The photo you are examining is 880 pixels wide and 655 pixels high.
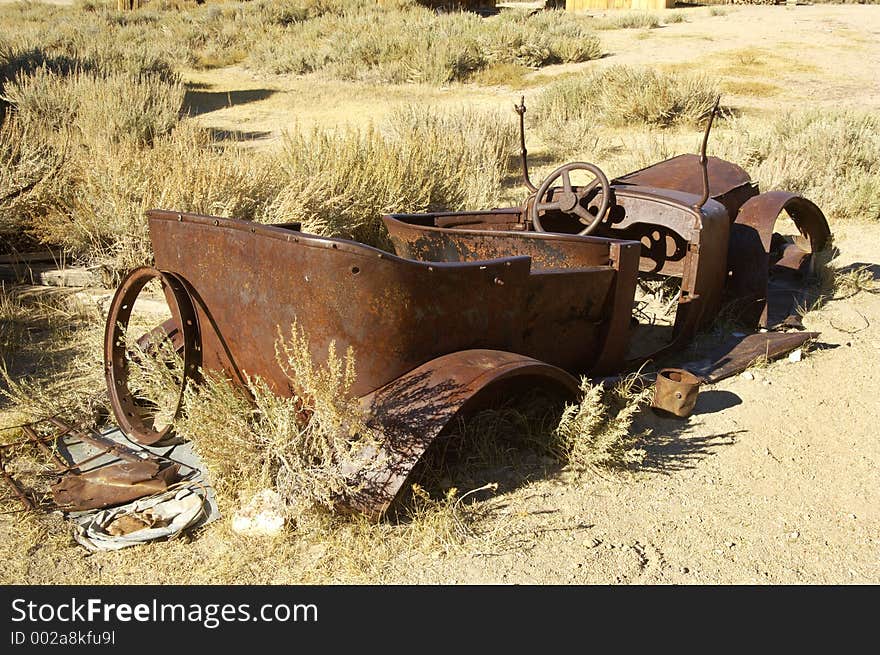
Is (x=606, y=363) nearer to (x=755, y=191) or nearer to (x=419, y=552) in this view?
(x=419, y=552)

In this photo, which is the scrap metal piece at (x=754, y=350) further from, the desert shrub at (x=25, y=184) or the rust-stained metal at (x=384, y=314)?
the desert shrub at (x=25, y=184)

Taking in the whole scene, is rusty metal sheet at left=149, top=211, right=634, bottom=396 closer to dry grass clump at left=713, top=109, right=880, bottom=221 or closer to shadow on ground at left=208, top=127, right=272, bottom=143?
dry grass clump at left=713, top=109, right=880, bottom=221

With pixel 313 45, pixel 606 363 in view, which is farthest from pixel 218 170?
pixel 313 45

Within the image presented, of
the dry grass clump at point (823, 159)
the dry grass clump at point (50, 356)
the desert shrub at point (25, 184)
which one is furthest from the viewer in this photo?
the dry grass clump at point (823, 159)

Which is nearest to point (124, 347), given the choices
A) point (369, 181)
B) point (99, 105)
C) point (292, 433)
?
point (292, 433)

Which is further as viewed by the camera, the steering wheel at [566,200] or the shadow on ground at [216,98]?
the shadow on ground at [216,98]

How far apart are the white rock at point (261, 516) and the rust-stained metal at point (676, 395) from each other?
2068mm

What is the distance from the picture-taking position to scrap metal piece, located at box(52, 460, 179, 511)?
3.55 meters

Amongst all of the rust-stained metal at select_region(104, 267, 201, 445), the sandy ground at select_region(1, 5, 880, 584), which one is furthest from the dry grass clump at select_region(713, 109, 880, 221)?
the rust-stained metal at select_region(104, 267, 201, 445)

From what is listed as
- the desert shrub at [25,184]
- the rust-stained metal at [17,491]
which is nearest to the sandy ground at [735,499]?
the rust-stained metal at [17,491]

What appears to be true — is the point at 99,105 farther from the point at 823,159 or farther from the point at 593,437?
the point at 823,159

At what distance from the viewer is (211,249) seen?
3699 millimetres

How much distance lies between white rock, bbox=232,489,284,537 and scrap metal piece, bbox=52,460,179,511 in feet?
1.49

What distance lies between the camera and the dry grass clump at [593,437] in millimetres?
3719
